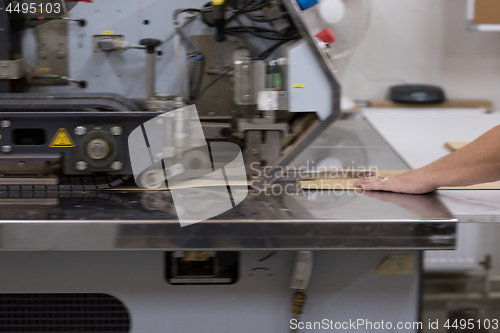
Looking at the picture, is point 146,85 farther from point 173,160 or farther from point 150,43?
point 173,160

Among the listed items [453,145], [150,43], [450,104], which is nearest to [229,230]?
[150,43]

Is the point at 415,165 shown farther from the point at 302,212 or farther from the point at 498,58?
the point at 498,58

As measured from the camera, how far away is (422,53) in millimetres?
2721

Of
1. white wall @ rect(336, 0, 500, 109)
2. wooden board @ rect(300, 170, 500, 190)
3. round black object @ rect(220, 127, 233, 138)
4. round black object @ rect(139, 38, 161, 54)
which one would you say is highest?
white wall @ rect(336, 0, 500, 109)

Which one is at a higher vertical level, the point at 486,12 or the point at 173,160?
the point at 486,12

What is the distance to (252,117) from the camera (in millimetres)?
1003

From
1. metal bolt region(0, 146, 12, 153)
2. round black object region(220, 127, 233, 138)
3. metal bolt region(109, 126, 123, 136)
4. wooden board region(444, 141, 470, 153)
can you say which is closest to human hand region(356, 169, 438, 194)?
round black object region(220, 127, 233, 138)

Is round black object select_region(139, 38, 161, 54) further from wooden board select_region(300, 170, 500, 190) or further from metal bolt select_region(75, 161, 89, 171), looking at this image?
wooden board select_region(300, 170, 500, 190)

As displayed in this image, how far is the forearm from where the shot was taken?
0.91 m

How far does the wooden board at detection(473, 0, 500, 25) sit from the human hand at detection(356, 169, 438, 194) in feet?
6.17

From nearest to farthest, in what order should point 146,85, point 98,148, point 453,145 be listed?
point 98,148
point 146,85
point 453,145

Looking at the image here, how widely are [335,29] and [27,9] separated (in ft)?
5.37

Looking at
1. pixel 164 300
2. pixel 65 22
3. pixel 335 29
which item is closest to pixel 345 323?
pixel 164 300

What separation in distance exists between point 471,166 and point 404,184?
0.50 feet
